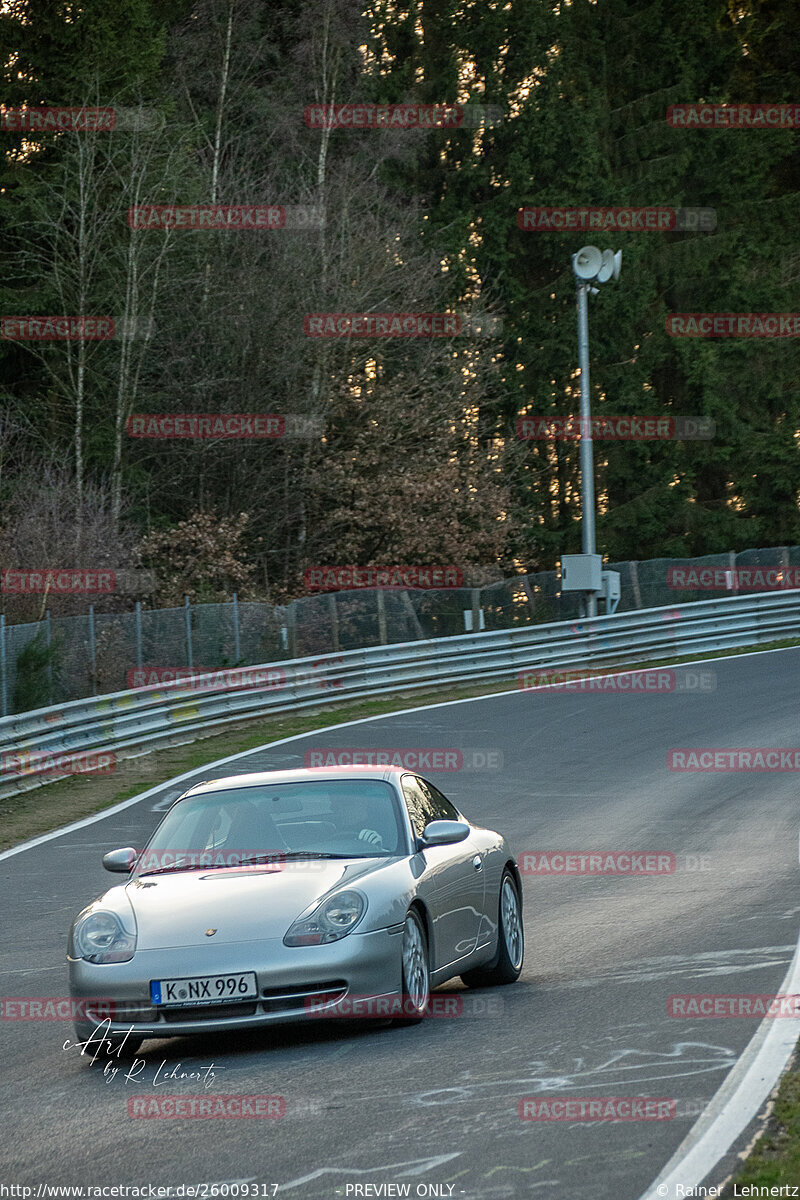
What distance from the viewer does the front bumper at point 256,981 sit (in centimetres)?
748

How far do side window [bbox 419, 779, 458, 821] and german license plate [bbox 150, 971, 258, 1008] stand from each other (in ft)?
7.14

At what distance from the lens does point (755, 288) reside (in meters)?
47.0

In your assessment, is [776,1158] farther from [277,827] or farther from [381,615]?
[381,615]

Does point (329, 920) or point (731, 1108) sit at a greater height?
point (329, 920)

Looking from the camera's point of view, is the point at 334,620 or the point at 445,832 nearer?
the point at 445,832

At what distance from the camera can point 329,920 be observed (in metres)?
7.69

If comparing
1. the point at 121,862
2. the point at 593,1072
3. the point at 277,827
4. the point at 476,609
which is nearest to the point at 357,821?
the point at 277,827

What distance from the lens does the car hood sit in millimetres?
7637

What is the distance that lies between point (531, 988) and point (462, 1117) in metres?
3.08

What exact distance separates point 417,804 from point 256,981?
78.9 inches

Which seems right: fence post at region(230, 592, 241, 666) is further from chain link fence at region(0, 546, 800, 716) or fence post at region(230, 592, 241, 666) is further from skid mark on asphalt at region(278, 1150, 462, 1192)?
skid mark on asphalt at region(278, 1150, 462, 1192)

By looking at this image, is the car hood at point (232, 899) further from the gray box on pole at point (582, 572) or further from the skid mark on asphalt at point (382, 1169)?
the gray box on pole at point (582, 572)

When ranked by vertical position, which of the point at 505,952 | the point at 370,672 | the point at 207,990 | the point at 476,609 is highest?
the point at 476,609

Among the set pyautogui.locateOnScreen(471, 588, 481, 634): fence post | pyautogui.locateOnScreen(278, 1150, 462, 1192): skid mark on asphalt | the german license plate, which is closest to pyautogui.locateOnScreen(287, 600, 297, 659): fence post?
pyautogui.locateOnScreen(471, 588, 481, 634): fence post
